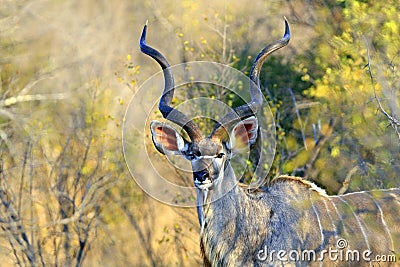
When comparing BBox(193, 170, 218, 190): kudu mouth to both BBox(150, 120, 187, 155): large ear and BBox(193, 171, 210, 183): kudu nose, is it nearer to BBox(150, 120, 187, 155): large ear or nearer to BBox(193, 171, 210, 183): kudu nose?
BBox(193, 171, 210, 183): kudu nose

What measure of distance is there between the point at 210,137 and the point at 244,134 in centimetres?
19

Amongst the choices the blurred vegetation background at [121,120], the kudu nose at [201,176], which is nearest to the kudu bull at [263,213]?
the kudu nose at [201,176]

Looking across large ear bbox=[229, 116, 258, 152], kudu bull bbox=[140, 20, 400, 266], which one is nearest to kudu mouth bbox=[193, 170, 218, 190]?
kudu bull bbox=[140, 20, 400, 266]

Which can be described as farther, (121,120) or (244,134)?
(121,120)

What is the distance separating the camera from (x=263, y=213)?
3.98 metres

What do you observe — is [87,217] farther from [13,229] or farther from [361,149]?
[361,149]

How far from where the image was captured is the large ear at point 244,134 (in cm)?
397

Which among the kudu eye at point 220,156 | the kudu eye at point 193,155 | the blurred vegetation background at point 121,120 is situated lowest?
the blurred vegetation background at point 121,120

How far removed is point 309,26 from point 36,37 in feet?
9.39

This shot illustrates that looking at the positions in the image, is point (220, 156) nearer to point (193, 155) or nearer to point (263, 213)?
point (193, 155)

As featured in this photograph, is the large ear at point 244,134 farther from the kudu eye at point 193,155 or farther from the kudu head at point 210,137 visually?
the kudu eye at point 193,155

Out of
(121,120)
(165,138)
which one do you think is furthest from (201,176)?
(121,120)

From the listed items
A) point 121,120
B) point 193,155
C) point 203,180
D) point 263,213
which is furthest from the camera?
point 121,120

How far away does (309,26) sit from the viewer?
7.36 m
